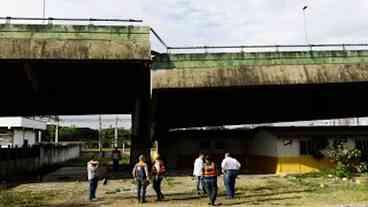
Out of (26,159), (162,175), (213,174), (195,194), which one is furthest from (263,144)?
(26,159)

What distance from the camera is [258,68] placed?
24.8m

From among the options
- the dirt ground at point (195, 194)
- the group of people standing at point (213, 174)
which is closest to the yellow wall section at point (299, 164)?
the dirt ground at point (195, 194)

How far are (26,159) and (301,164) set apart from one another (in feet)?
70.4

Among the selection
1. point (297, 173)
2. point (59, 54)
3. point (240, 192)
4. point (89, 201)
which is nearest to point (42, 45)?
point (59, 54)

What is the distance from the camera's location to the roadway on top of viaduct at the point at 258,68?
24.1 m

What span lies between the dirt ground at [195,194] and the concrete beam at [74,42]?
6.49 meters

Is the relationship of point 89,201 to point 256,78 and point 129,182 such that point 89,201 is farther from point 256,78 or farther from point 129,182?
point 256,78

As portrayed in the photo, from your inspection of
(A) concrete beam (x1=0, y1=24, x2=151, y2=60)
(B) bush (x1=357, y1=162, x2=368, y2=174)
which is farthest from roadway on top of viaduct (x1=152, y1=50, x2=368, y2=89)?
(B) bush (x1=357, y1=162, x2=368, y2=174)

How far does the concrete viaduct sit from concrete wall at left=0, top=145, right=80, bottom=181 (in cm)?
397

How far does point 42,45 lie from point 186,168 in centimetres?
1923

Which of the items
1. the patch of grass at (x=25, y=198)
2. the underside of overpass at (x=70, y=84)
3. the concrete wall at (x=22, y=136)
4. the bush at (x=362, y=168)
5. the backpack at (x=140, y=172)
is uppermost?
the underside of overpass at (x=70, y=84)

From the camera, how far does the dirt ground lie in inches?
654

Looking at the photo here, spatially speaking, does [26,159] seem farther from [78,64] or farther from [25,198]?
[25,198]

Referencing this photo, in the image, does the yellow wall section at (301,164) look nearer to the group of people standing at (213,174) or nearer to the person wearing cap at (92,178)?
the group of people standing at (213,174)
